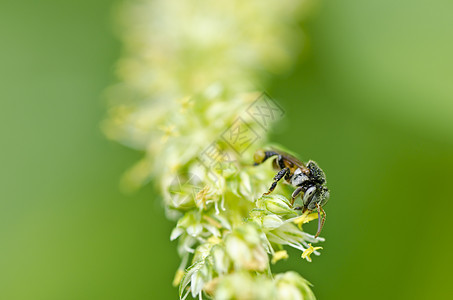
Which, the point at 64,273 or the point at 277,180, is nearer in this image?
the point at 277,180

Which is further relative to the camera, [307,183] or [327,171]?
[327,171]

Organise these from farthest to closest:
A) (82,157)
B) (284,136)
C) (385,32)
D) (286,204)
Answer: (82,157)
(284,136)
(385,32)
(286,204)

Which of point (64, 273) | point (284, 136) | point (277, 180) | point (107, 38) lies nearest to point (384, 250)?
point (284, 136)

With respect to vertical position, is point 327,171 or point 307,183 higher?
point 327,171

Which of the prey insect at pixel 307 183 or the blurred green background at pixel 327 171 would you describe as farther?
the blurred green background at pixel 327 171

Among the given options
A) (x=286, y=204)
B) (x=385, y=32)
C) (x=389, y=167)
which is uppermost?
(x=385, y=32)

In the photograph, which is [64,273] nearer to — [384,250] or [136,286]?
[136,286]

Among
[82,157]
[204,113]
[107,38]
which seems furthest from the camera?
[107,38]

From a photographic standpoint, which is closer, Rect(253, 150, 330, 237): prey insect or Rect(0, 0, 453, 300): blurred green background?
Rect(253, 150, 330, 237): prey insect
